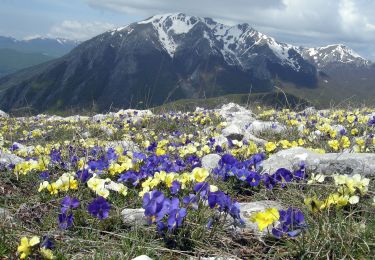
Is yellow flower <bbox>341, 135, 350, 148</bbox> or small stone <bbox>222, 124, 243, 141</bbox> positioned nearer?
yellow flower <bbox>341, 135, 350, 148</bbox>

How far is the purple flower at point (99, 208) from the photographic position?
4098 millimetres

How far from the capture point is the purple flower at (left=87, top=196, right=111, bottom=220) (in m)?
4.10

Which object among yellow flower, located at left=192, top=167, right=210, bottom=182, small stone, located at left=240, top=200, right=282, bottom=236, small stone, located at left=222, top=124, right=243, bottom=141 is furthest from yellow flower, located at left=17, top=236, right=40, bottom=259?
small stone, located at left=222, top=124, right=243, bottom=141

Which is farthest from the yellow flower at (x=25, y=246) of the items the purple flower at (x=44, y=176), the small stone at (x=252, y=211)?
the purple flower at (x=44, y=176)

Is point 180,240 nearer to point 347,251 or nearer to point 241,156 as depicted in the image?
point 347,251

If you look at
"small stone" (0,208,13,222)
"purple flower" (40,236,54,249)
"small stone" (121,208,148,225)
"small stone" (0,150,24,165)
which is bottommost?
"small stone" (0,150,24,165)

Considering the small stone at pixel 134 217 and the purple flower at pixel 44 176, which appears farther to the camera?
the purple flower at pixel 44 176

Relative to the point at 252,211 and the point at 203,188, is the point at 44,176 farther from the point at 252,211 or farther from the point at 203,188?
the point at 252,211

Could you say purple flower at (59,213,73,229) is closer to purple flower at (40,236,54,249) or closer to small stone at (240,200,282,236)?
purple flower at (40,236,54,249)

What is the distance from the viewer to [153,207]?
3801 mm

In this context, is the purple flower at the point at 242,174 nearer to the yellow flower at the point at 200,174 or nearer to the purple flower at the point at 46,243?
the yellow flower at the point at 200,174

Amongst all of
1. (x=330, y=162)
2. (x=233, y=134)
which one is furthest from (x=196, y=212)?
(x=233, y=134)

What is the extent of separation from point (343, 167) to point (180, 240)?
257cm

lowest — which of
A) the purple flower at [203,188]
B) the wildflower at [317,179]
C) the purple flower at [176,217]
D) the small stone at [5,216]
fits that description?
the small stone at [5,216]
